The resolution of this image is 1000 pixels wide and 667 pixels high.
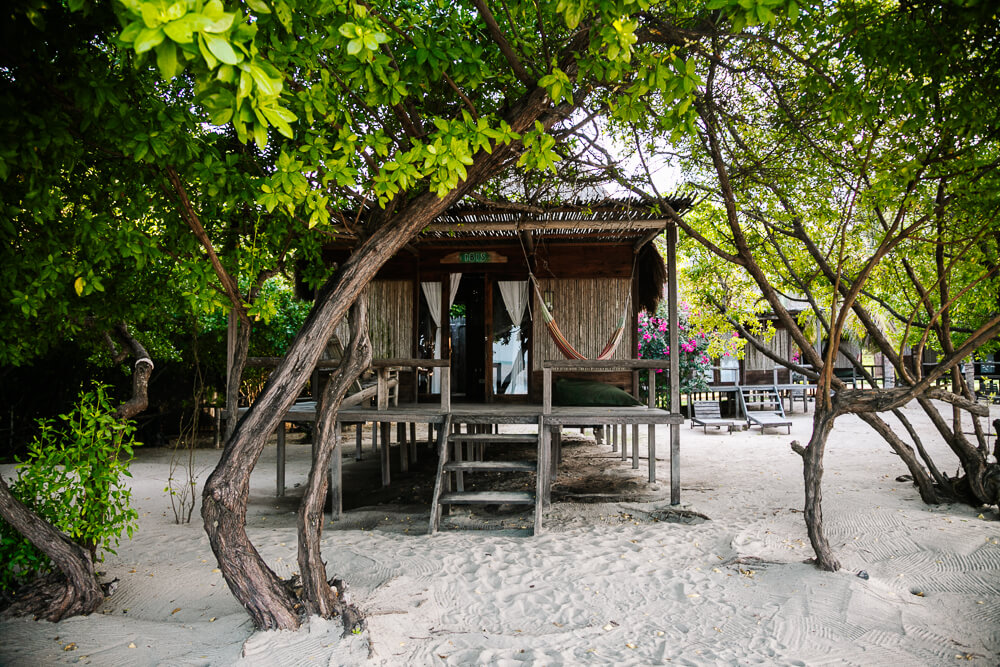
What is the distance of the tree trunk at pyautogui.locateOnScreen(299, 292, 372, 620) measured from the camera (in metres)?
3.08

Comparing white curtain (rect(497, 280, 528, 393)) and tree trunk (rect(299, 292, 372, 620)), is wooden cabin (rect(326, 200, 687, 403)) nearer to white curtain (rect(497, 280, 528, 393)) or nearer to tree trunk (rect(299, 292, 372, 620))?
white curtain (rect(497, 280, 528, 393))

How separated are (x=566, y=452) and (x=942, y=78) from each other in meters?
7.81

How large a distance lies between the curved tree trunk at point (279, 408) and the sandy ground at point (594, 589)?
20cm

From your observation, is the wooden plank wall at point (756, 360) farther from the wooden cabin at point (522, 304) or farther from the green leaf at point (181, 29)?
the green leaf at point (181, 29)

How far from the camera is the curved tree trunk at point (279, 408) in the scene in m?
2.93

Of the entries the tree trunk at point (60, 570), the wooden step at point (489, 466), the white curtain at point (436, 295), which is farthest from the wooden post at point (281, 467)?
the tree trunk at point (60, 570)

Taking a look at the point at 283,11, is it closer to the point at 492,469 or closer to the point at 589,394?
the point at 492,469

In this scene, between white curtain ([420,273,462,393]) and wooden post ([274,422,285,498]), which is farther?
white curtain ([420,273,462,393])

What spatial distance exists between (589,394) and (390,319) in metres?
2.84

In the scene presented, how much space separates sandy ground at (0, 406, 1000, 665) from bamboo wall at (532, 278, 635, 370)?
212cm

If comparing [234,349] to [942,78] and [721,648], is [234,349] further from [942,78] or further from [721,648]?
[942,78]

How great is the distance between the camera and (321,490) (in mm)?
3201

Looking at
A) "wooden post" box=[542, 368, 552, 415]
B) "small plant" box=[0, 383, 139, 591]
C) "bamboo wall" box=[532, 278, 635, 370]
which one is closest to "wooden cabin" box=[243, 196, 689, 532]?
"bamboo wall" box=[532, 278, 635, 370]

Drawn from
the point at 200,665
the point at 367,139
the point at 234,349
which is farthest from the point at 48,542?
the point at 234,349
